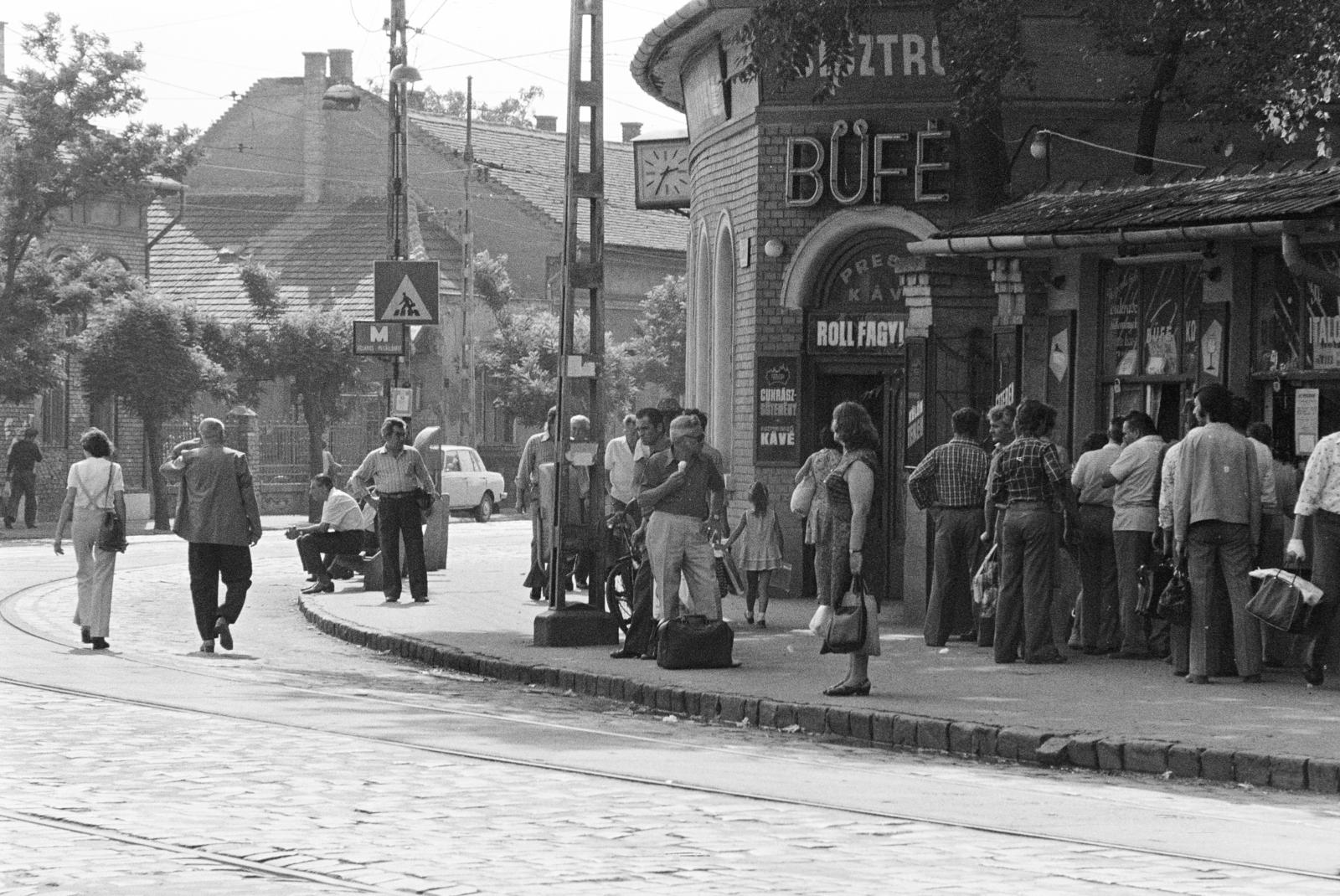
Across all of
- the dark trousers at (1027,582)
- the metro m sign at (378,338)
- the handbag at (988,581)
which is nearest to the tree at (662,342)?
the metro m sign at (378,338)

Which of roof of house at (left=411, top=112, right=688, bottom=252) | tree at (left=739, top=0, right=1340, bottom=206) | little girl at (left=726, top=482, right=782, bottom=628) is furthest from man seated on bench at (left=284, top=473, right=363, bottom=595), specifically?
roof of house at (left=411, top=112, right=688, bottom=252)

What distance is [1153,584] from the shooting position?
1491 centimetres

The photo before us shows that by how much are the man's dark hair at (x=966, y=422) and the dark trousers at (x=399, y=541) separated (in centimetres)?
697

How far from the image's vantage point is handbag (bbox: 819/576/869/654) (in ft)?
42.6

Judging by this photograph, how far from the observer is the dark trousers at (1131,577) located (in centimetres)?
1560

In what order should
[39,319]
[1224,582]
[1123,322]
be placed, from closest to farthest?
[1224,582] → [1123,322] → [39,319]

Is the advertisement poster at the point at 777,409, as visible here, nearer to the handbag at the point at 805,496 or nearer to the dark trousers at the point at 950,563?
the handbag at the point at 805,496

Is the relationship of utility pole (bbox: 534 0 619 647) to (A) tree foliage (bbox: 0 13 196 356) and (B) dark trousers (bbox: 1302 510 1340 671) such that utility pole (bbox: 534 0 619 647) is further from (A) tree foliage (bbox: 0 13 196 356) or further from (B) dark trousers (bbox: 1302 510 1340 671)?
(A) tree foliage (bbox: 0 13 196 356)

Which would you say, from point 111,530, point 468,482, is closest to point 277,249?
point 468,482

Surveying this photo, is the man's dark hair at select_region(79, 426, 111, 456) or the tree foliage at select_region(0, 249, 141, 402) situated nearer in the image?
the man's dark hair at select_region(79, 426, 111, 456)

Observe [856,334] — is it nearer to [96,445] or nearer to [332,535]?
[332,535]

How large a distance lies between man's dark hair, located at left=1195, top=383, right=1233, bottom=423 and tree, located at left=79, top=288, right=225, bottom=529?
32293 millimetres

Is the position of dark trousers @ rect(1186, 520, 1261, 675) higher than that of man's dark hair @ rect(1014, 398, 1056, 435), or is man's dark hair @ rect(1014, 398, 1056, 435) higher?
man's dark hair @ rect(1014, 398, 1056, 435)

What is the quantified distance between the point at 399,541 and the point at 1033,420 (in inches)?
338
